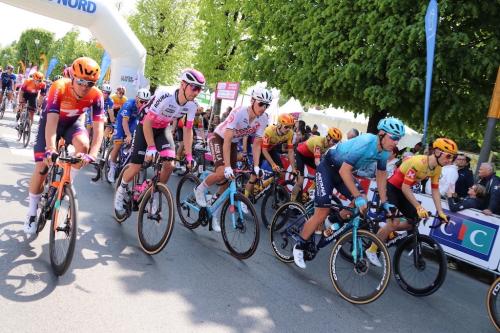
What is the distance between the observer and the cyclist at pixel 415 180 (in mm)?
5816

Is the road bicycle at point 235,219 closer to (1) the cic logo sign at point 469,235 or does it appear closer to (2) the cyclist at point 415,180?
(2) the cyclist at point 415,180

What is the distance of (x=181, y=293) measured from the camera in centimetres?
432

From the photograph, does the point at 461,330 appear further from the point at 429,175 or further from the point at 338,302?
the point at 429,175

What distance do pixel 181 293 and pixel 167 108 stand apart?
2533mm

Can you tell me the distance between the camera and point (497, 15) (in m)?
11.6

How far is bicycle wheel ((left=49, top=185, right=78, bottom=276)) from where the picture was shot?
Result: 3996mm

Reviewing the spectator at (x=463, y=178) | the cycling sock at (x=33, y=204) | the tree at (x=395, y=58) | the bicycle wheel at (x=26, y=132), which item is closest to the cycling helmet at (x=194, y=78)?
the cycling sock at (x=33, y=204)

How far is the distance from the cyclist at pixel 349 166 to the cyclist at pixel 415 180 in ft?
1.80

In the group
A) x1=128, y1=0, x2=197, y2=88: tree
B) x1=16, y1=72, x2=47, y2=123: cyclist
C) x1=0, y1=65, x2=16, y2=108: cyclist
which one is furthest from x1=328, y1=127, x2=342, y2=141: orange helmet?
x1=128, y1=0, x2=197, y2=88: tree

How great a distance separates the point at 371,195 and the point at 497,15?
21.0 feet

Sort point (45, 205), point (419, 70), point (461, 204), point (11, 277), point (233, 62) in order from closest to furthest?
point (11, 277), point (45, 205), point (461, 204), point (419, 70), point (233, 62)

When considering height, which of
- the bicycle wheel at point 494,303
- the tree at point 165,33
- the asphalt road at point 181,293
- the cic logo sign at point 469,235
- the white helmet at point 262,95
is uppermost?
the tree at point 165,33

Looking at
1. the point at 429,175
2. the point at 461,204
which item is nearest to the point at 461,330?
the point at 429,175

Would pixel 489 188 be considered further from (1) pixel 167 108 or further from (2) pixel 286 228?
(1) pixel 167 108
